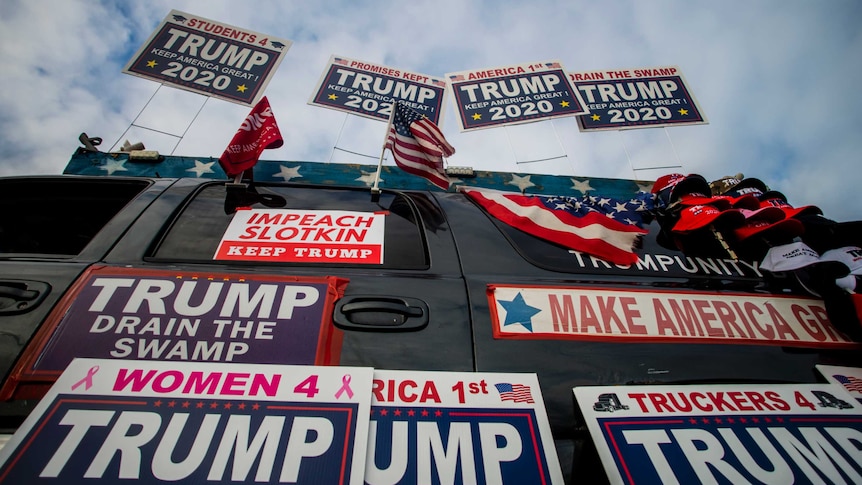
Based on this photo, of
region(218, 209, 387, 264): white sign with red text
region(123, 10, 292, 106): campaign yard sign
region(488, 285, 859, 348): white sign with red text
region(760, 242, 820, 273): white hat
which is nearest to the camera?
region(488, 285, 859, 348): white sign with red text

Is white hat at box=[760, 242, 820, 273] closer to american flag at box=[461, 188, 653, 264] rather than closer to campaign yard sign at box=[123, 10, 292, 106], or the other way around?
american flag at box=[461, 188, 653, 264]

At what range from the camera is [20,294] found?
1.32 metres

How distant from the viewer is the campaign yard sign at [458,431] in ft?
3.24

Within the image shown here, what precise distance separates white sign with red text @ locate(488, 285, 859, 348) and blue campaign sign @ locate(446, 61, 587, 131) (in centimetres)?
571

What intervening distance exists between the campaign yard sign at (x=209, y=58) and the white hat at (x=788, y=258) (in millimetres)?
6864

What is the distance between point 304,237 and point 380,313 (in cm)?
57

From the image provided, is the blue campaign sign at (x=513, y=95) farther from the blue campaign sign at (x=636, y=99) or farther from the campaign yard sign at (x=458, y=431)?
the campaign yard sign at (x=458, y=431)

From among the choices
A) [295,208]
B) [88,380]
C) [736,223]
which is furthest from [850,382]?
[88,380]

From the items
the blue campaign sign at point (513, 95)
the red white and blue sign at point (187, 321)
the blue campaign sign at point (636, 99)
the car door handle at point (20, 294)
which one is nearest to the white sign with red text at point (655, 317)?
the red white and blue sign at point (187, 321)

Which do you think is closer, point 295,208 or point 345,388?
point 345,388

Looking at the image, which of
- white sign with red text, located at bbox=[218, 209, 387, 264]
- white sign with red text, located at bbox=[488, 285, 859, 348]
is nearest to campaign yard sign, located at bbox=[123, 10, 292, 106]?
white sign with red text, located at bbox=[218, 209, 387, 264]

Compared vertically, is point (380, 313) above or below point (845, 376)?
above

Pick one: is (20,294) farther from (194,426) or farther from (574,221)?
(574,221)

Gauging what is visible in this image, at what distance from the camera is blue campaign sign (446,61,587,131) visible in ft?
Result: 22.8
